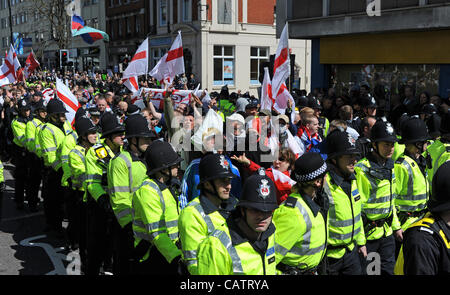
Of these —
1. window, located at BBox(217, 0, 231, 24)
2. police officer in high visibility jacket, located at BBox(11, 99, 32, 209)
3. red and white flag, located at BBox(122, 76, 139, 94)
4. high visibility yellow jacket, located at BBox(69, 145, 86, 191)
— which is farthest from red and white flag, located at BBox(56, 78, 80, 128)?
window, located at BBox(217, 0, 231, 24)

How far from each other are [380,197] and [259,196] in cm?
219

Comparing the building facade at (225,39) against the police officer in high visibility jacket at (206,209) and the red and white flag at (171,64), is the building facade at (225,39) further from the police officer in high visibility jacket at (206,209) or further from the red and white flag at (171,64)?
the police officer in high visibility jacket at (206,209)

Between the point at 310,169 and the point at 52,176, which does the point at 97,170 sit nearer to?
the point at 52,176

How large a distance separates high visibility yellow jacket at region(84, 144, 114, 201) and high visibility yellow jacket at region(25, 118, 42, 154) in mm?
3664

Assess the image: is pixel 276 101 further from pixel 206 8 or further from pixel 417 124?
pixel 206 8

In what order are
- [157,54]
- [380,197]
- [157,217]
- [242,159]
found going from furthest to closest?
[157,54], [242,159], [380,197], [157,217]

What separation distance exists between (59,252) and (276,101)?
4419 millimetres

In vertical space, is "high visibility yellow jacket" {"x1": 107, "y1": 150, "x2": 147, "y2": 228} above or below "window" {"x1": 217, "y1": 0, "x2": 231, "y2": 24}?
below

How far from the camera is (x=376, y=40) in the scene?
16.6 meters

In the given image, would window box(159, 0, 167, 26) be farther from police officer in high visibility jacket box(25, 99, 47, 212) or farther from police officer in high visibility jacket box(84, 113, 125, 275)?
police officer in high visibility jacket box(84, 113, 125, 275)

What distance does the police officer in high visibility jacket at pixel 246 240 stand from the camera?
282 centimetres

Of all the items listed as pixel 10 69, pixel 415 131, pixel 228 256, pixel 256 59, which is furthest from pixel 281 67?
pixel 256 59

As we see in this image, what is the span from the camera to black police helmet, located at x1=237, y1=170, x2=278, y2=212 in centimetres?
289

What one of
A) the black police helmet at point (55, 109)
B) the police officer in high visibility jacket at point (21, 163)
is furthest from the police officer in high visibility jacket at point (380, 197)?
the police officer in high visibility jacket at point (21, 163)
